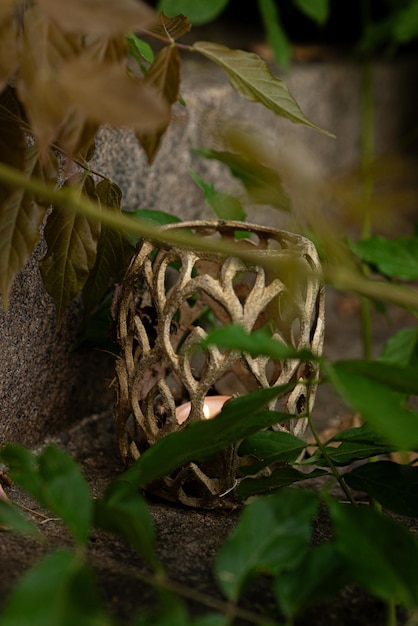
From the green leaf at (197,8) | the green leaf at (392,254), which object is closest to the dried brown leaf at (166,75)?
the green leaf at (392,254)

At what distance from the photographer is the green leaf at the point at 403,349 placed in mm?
1282

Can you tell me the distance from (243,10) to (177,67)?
187cm

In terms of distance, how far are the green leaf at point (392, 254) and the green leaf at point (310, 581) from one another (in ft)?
2.20

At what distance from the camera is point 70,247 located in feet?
2.80

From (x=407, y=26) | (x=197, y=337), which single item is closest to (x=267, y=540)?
(x=197, y=337)

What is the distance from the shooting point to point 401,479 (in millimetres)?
771

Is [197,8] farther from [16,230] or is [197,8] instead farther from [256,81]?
[16,230]

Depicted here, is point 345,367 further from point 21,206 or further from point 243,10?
point 243,10

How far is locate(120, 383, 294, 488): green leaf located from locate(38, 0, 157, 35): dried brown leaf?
296 mm

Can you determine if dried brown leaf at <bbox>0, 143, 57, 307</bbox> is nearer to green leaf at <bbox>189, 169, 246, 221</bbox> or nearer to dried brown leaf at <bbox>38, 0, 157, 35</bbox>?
dried brown leaf at <bbox>38, 0, 157, 35</bbox>

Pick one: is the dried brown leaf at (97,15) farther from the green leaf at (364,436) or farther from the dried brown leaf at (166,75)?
the green leaf at (364,436)

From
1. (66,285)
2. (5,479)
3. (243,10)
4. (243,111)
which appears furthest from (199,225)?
(243,10)

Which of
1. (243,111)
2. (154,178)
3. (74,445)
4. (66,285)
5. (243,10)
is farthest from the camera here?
(243,10)

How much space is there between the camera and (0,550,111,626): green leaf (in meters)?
0.45
